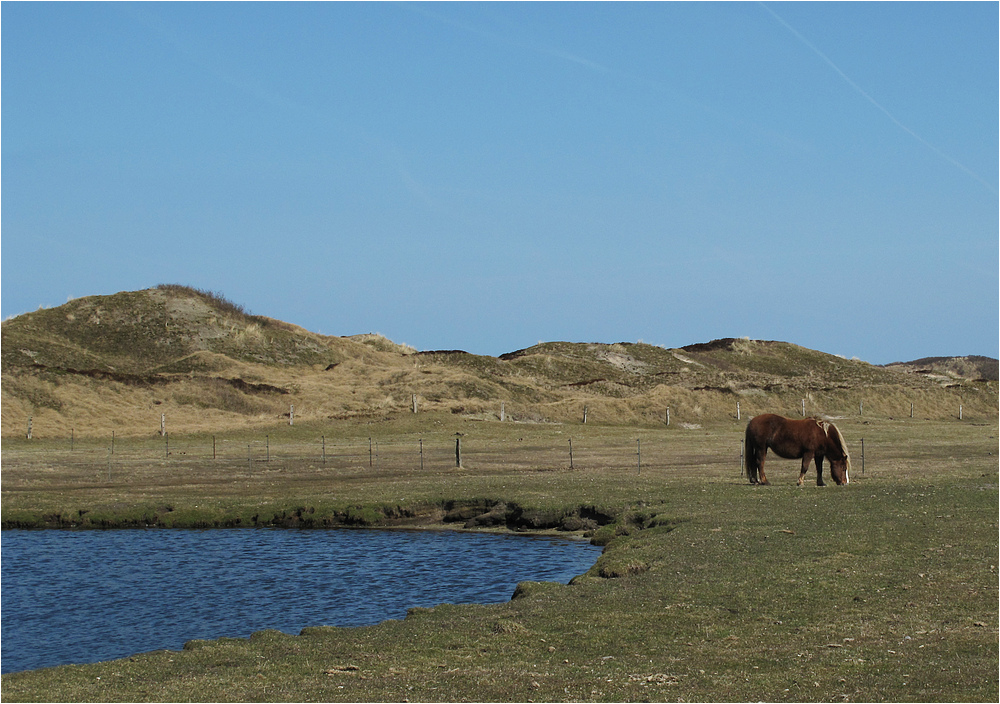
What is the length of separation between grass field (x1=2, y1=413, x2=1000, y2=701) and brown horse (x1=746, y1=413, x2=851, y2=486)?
125 cm

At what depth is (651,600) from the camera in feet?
57.6

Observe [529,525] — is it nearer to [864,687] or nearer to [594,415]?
[864,687]

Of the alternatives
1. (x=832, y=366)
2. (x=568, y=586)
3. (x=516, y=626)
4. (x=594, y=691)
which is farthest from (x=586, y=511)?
→ (x=832, y=366)

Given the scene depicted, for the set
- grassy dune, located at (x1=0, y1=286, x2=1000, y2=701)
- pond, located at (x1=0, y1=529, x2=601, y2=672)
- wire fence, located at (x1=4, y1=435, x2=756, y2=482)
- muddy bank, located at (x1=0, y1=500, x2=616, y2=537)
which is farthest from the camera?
wire fence, located at (x1=4, y1=435, x2=756, y2=482)

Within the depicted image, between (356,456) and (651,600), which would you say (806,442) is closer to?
(651,600)

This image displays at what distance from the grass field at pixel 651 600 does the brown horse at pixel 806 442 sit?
125 cm

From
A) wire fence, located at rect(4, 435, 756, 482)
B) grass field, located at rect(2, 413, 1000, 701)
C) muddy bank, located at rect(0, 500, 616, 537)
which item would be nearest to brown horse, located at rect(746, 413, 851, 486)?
grass field, located at rect(2, 413, 1000, 701)

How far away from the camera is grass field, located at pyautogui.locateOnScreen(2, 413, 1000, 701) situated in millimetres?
12555

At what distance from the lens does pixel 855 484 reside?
34.2 m

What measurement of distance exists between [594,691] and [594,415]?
72358 millimetres

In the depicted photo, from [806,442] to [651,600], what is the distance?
18.8 metres

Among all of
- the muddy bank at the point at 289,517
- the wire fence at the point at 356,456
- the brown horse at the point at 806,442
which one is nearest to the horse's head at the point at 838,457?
the brown horse at the point at 806,442

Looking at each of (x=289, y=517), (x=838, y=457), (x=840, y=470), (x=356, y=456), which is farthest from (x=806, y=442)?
(x=356, y=456)

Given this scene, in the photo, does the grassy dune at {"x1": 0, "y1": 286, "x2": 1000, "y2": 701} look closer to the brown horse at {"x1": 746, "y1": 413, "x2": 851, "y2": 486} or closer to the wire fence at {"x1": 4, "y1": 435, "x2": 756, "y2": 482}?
the wire fence at {"x1": 4, "y1": 435, "x2": 756, "y2": 482}
